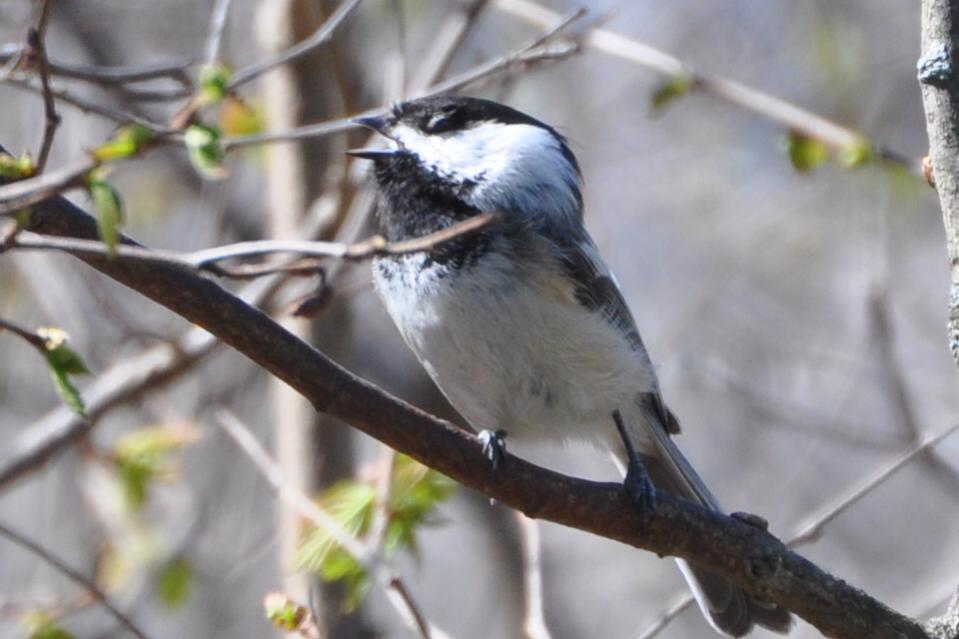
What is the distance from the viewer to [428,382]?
16.5 feet

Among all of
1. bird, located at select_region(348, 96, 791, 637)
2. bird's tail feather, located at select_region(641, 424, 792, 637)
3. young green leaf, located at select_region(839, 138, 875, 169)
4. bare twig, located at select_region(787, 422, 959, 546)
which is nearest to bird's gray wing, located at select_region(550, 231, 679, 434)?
bird, located at select_region(348, 96, 791, 637)

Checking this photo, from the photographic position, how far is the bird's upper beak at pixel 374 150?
2.92m

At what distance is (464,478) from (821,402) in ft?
12.3

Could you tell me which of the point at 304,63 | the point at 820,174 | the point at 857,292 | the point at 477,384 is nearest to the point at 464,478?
the point at 477,384

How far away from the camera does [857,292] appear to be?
17.7 ft

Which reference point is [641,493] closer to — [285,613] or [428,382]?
[285,613]

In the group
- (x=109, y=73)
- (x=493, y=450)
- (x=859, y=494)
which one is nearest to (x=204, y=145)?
(x=493, y=450)

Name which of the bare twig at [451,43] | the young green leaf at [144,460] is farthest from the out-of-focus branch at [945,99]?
the young green leaf at [144,460]

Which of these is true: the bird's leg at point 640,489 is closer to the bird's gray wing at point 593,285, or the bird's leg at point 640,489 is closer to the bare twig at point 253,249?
the bird's gray wing at point 593,285

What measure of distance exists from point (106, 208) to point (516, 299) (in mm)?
1324

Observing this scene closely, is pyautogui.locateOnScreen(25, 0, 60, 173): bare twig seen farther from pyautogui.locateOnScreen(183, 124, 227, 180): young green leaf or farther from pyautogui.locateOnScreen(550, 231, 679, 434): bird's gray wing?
pyautogui.locateOnScreen(550, 231, 679, 434): bird's gray wing

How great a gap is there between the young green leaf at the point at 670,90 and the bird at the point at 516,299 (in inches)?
18.8

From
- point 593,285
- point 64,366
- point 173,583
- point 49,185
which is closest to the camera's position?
point 49,185

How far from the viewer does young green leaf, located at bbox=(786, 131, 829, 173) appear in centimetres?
338
